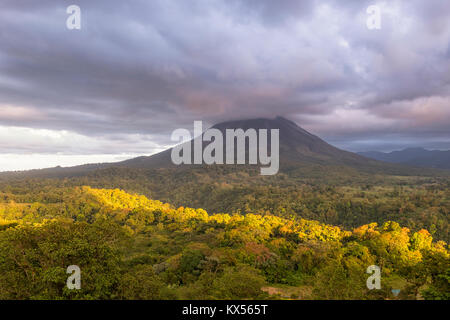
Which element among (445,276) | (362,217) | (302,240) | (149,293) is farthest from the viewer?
(362,217)

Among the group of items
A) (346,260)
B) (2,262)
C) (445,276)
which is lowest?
(346,260)

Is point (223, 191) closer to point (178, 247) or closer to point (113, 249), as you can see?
point (178, 247)

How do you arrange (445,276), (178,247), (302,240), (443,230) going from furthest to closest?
(443,230), (302,240), (178,247), (445,276)
